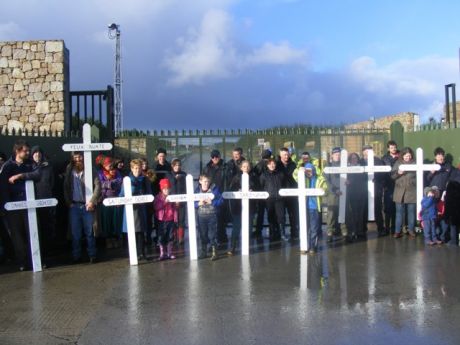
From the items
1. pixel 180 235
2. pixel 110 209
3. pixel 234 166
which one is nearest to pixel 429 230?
pixel 234 166

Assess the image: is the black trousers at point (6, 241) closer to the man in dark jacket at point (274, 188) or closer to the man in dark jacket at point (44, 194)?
the man in dark jacket at point (44, 194)

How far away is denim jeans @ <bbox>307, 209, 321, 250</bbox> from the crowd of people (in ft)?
0.06

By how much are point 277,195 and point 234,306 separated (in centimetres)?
430

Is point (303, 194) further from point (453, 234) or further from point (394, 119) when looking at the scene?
point (394, 119)

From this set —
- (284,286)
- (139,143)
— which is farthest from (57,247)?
(284,286)

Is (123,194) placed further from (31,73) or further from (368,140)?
(31,73)

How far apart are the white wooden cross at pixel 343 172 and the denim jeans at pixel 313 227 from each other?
3.09ft

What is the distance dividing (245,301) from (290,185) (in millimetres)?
4497

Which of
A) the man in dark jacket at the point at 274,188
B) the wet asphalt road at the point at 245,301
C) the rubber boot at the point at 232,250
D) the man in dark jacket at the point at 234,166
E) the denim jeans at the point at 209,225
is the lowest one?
the wet asphalt road at the point at 245,301

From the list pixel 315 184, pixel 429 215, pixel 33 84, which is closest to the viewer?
pixel 315 184

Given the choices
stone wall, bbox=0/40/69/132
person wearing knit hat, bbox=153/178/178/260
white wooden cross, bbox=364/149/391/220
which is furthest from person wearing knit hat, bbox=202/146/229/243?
stone wall, bbox=0/40/69/132

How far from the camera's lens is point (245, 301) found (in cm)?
639

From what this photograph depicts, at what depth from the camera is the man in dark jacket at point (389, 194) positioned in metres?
11.0

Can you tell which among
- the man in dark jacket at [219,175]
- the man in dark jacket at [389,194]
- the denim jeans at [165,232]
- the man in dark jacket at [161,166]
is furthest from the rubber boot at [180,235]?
the man in dark jacket at [389,194]
